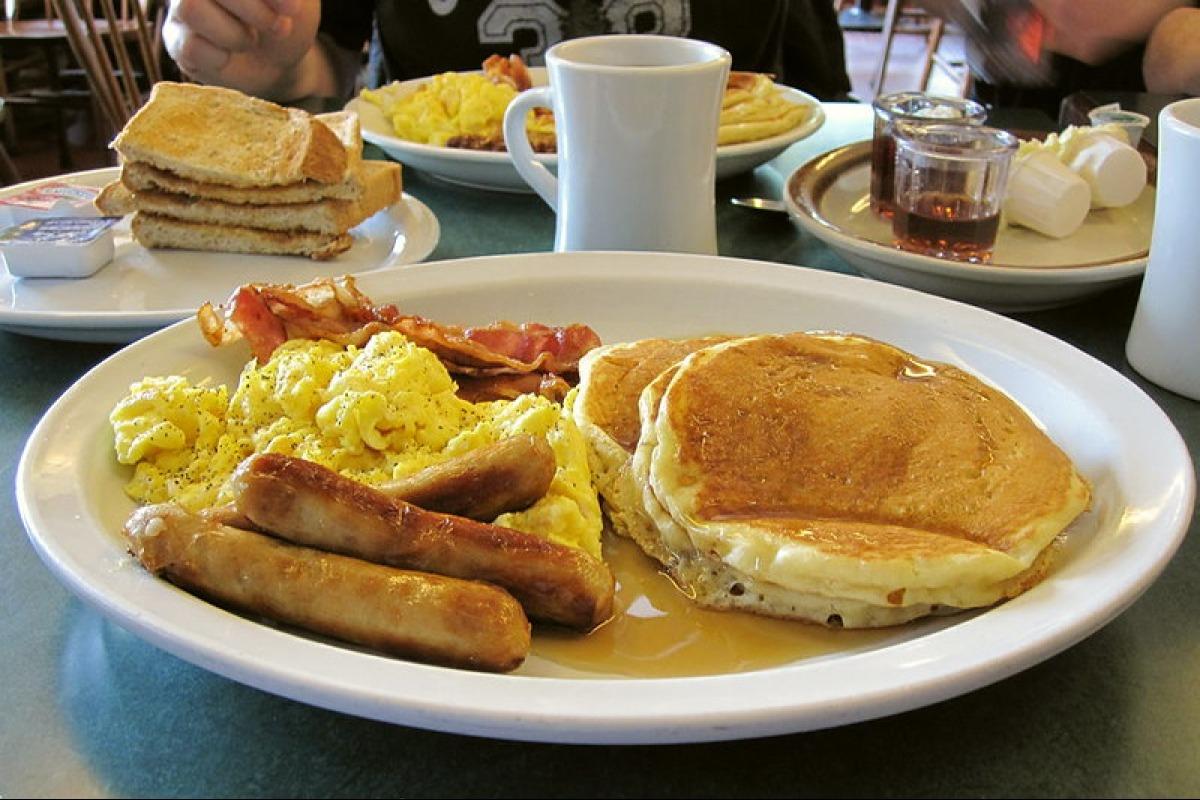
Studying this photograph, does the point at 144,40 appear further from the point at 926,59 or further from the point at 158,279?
the point at 926,59

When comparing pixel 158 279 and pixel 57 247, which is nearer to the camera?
pixel 57 247

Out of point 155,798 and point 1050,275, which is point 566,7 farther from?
point 155,798

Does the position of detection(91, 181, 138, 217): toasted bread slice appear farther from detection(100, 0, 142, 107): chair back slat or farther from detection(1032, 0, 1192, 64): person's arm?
detection(1032, 0, 1192, 64): person's arm

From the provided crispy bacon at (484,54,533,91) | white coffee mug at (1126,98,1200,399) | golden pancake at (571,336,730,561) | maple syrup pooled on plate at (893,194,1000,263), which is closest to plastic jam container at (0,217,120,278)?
golden pancake at (571,336,730,561)

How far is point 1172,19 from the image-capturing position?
124 inches

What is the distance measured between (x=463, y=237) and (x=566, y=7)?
4.71ft

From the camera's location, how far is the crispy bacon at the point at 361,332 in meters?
1.49

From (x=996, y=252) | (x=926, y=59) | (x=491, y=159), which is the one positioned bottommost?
(x=926, y=59)

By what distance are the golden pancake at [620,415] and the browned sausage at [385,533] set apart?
0.23 m

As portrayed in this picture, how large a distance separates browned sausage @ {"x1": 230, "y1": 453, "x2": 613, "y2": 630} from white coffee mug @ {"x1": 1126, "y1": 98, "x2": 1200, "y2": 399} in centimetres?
111

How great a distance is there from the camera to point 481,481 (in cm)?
105

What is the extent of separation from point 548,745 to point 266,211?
157 centimetres

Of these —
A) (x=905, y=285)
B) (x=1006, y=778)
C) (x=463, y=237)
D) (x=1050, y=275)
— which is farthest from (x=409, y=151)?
(x=1006, y=778)

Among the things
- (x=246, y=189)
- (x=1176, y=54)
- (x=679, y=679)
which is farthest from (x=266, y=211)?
(x=1176, y=54)
